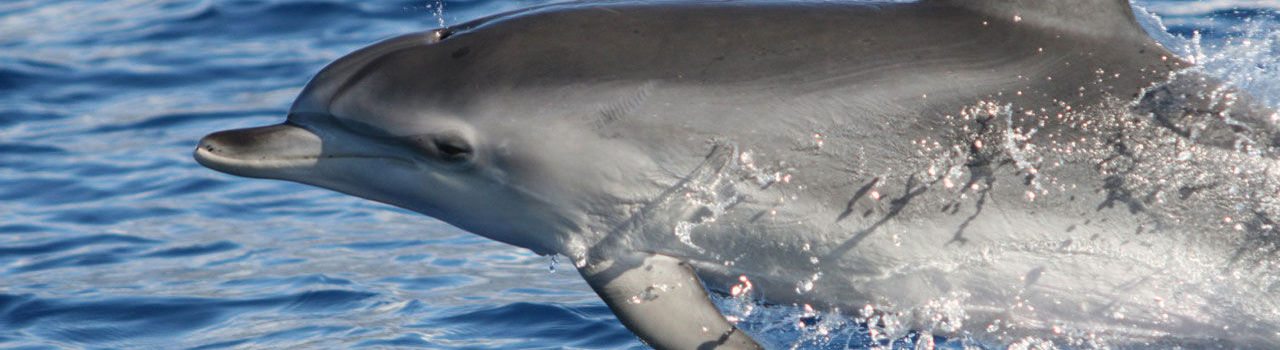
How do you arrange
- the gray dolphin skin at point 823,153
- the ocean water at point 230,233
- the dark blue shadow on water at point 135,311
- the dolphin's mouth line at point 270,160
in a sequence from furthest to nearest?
1. the dark blue shadow on water at point 135,311
2. the ocean water at point 230,233
3. the dolphin's mouth line at point 270,160
4. the gray dolphin skin at point 823,153

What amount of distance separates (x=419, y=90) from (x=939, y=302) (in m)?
1.68

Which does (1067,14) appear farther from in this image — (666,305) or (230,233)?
(230,233)

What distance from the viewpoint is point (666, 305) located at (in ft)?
13.5

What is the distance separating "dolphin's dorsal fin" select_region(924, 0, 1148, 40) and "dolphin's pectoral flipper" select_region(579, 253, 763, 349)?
1.16 m

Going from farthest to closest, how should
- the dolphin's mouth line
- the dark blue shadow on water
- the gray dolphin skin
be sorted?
1. the dark blue shadow on water
2. the dolphin's mouth line
3. the gray dolphin skin

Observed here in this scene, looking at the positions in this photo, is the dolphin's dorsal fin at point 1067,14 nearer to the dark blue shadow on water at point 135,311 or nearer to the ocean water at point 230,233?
the ocean water at point 230,233

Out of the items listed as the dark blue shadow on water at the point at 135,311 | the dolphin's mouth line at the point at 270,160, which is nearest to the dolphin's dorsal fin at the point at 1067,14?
the dolphin's mouth line at the point at 270,160

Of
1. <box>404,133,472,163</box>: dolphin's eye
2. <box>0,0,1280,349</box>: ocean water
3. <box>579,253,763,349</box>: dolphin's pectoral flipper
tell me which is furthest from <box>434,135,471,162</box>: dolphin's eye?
<box>0,0,1280,349</box>: ocean water

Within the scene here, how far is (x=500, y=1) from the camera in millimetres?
12516

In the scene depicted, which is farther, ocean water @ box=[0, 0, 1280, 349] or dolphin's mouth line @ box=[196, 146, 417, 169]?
ocean water @ box=[0, 0, 1280, 349]

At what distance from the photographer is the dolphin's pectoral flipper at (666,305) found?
4082mm

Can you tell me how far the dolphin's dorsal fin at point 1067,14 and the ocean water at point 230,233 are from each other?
339 millimetres

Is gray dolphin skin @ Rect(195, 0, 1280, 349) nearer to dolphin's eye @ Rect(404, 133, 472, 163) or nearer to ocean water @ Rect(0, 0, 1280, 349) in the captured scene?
dolphin's eye @ Rect(404, 133, 472, 163)

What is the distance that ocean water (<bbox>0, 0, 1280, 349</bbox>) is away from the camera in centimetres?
618
